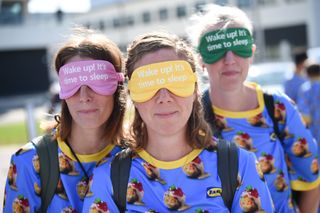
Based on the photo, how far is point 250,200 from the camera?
200cm

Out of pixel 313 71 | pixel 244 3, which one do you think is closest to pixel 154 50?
pixel 313 71

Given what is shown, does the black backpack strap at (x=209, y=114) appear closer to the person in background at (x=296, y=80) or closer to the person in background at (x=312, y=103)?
the person in background at (x=312, y=103)

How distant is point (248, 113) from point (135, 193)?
3.28ft

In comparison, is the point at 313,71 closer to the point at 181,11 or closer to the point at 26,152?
the point at 26,152

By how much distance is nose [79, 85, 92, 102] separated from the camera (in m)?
2.31

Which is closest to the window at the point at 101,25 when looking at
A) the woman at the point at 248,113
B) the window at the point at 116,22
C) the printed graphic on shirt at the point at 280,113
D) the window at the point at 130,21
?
the window at the point at 116,22

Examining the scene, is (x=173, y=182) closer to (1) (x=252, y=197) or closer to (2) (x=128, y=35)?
(1) (x=252, y=197)

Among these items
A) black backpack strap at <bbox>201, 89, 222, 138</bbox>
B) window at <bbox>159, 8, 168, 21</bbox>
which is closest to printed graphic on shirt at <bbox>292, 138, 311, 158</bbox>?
black backpack strap at <bbox>201, 89, 222, 138</bbox>

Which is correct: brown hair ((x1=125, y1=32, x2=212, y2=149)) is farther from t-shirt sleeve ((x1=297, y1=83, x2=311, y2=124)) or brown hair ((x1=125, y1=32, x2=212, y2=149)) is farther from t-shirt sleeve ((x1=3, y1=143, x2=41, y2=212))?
t-shirt sleeve ((x1=297, y1=83, x2=311, y2=124))

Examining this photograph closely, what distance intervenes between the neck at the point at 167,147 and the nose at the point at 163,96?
172 mm

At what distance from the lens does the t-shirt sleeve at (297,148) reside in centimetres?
271

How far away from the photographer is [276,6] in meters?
41.9

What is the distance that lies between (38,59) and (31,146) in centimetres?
3864

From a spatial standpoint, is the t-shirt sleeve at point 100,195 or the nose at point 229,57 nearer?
the t-shirt sleeve at point 100,195
